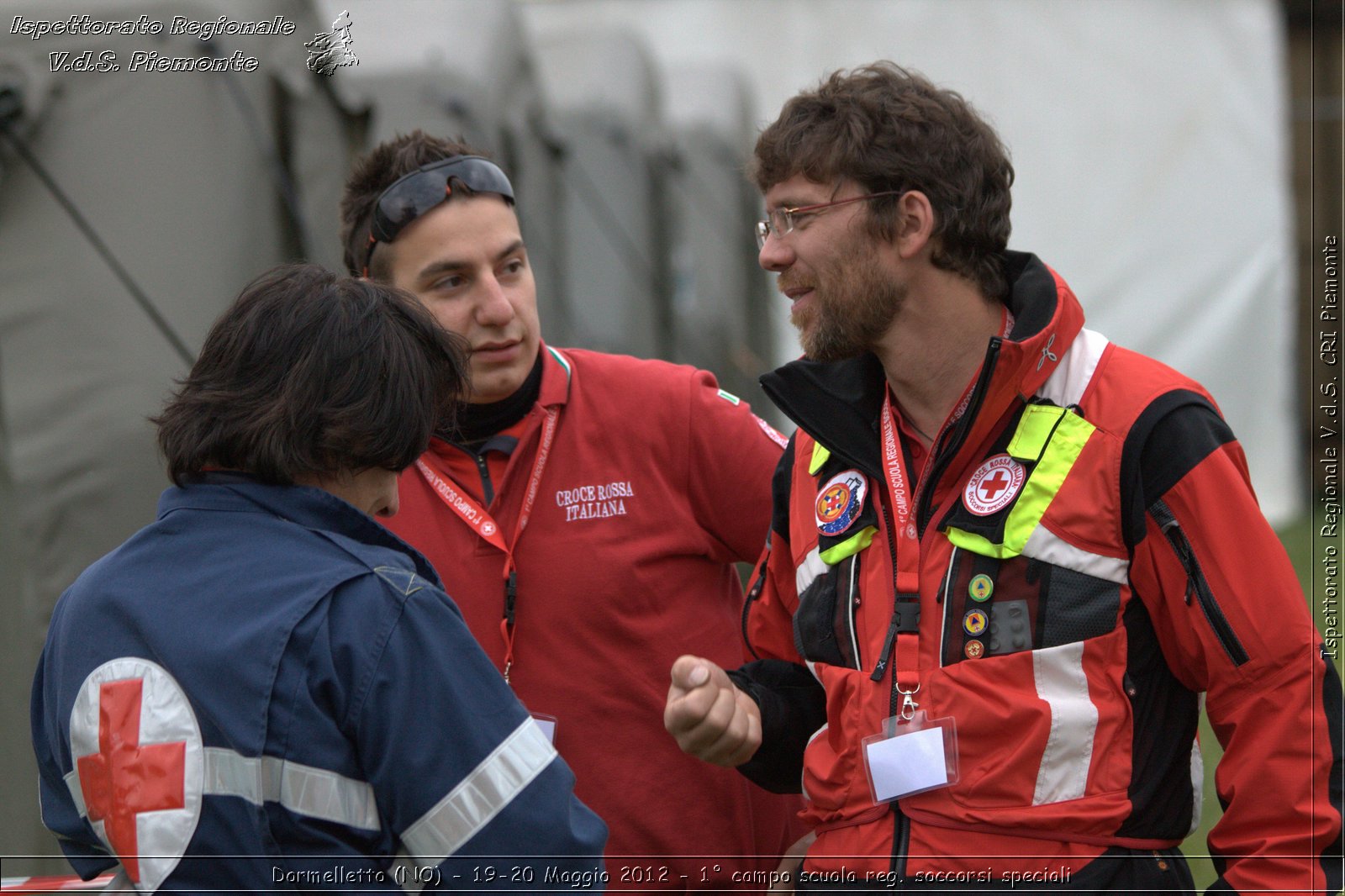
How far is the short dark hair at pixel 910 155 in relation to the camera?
7.81 feet

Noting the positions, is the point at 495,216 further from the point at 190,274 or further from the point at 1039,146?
the point at 1039,146

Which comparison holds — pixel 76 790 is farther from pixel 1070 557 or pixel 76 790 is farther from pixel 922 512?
pixel 1070 557

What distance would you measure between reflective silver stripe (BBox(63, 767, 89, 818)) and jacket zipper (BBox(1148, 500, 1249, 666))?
1.66m

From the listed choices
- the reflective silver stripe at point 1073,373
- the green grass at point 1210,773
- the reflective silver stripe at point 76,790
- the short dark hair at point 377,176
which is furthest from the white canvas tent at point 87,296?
the green grass at point 1210,773

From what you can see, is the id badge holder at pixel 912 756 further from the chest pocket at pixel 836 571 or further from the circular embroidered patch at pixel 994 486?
the circular embroidered patch at pixel 994 486

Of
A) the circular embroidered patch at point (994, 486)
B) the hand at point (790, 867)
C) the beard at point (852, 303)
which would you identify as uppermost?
the beard at point (852, 303)

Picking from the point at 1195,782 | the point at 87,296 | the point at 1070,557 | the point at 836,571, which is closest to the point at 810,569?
→ the point at 836,571

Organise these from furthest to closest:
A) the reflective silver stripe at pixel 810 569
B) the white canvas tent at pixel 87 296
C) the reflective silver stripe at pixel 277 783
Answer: the white canvas tent at pixel 87 296 → the reflective silver stripe at pixel 810 569 → the reflective silver stripe at pixel 277 783

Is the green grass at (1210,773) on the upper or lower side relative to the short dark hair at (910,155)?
lower

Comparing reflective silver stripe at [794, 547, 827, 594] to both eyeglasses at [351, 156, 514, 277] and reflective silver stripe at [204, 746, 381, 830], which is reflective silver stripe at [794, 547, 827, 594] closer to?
reflective silver stripe at [204, 746, 381, 830]

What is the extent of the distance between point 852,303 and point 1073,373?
17.3 inches

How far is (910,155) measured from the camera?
239 cm

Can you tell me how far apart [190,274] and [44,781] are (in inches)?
96.6

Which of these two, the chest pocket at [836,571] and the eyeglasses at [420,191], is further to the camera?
the eyeglasses at [420,191]
